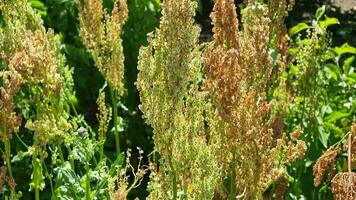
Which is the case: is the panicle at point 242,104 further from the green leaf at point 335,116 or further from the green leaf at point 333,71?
the green leaf at point 333,71

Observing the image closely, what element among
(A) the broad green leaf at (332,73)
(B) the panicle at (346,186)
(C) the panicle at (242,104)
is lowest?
(B) the panicle at (346,186)

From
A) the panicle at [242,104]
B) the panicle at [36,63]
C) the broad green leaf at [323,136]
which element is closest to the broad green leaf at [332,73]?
the broad green leaf at [323,136]

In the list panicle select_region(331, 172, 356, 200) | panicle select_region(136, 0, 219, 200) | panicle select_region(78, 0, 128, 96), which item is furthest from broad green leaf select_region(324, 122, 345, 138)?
panicle select_region(331, 172, 356, 200)

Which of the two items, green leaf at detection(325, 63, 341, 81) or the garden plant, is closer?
the garden plant

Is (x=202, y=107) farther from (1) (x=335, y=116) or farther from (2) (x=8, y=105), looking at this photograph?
(1) (x=335, y=116)

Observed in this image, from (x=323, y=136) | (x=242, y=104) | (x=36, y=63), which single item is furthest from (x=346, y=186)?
(x=323, y=136)

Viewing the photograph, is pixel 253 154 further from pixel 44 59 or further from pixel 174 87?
pixel 44 59

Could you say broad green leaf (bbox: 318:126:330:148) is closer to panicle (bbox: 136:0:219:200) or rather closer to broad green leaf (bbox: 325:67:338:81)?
broad green leaf (bbox: 325:67:338:81)

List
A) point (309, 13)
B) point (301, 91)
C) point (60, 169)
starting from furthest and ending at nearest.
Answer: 1. point (309, 13)
2. point (301, 91)
3. point (60, 169)

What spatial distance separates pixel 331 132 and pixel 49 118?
1.65 m

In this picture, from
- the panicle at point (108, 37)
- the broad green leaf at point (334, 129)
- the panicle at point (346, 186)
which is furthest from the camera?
the broad green leaf at point (334, 129)

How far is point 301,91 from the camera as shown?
355 centimetres

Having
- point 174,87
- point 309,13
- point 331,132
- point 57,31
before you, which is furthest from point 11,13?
point 309,13

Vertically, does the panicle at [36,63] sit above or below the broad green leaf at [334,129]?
above
